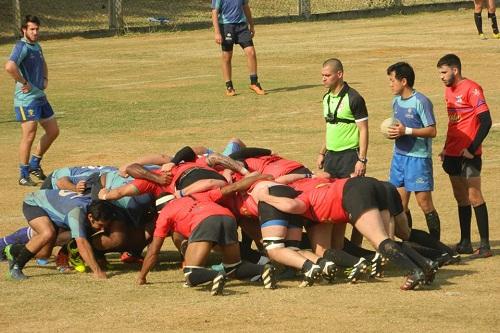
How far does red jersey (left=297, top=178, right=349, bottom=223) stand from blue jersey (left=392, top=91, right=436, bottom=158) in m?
1.14

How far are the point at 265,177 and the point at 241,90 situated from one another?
12.4m

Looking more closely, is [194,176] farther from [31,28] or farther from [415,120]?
[31,28]

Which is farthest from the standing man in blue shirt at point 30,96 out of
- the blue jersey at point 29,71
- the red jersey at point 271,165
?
the red jersey at point 271,165

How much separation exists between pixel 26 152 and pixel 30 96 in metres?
0.76

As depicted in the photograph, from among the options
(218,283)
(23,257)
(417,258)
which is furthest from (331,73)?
(23,257)

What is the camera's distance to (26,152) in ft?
53.5

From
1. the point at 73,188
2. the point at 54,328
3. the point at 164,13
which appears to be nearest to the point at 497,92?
the point at 73,188

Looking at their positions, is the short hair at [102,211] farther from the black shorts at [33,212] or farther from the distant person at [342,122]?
the distant person at [342,122]

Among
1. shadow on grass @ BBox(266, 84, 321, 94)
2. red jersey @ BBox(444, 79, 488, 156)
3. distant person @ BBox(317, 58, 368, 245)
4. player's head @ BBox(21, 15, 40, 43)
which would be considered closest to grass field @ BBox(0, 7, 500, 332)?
shadow on grass @ BBox(266, 84, 321, 94)

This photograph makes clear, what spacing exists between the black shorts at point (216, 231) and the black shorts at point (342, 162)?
1.89m

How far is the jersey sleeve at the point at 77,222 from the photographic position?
452 inches

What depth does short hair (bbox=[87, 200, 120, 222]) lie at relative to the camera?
11.5m

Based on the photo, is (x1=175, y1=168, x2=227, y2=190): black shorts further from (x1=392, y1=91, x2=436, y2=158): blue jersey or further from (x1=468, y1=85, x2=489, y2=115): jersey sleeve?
(x1=468, y1=85, x2=489, y2=115): jersey sleeve

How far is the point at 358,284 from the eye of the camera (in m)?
10.6
